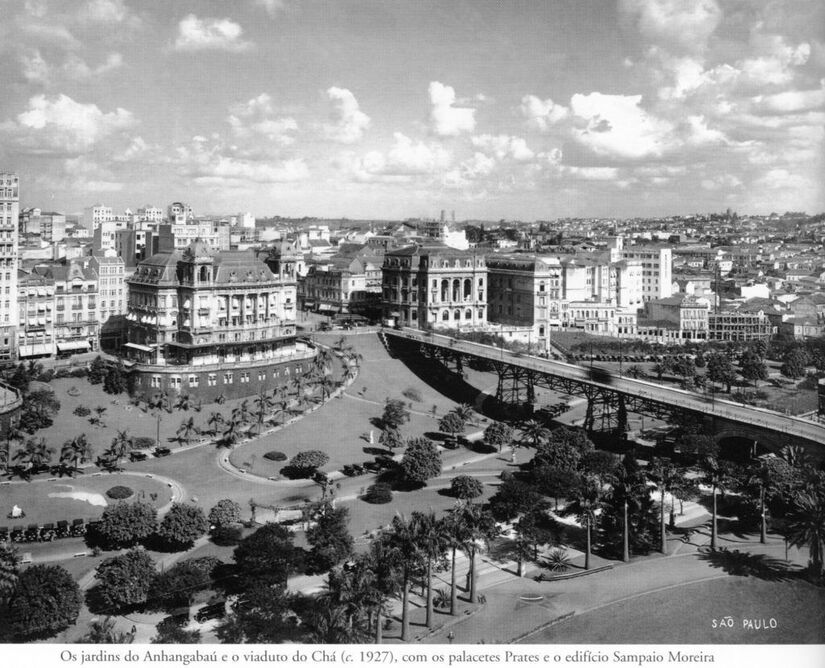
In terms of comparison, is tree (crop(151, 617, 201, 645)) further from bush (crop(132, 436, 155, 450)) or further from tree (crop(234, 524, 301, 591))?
bush (crop(132, 436, 155, 450))

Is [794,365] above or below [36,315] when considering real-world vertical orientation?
below

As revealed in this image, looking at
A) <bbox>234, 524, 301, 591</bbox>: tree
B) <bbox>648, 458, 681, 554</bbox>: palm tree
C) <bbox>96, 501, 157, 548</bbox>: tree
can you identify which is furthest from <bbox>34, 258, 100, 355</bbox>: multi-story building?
<bbox>648, 458, 681, 554</bbox>: palm tree

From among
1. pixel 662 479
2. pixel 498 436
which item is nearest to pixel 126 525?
pixel 498 436

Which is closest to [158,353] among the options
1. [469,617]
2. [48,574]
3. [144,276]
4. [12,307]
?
[144,276]

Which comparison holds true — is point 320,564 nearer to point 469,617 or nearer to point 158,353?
point 469,617

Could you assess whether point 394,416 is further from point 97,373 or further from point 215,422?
point 97,373

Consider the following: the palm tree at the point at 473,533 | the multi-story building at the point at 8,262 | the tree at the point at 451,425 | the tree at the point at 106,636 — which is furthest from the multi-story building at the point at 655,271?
the tree at the point at 106,636
